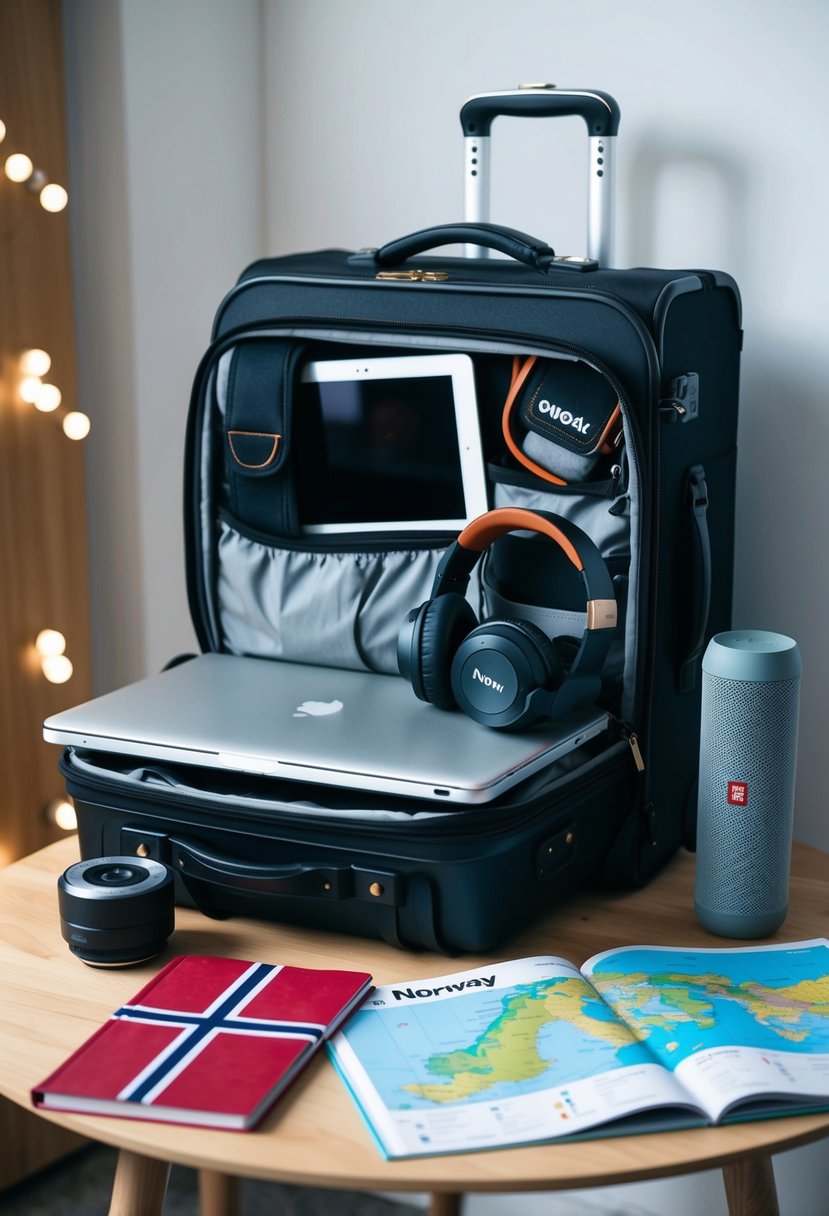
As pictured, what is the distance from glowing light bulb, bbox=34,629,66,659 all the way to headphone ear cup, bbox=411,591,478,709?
0.56m

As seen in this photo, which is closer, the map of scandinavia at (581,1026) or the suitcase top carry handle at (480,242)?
the map of scandinavia at (581,1026)

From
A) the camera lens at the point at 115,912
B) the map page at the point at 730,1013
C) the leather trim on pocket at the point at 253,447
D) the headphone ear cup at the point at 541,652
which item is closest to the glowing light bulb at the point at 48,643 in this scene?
the leather trim on pocket at the point at 253,447

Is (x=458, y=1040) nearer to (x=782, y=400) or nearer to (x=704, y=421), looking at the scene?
(x=704, y=421)

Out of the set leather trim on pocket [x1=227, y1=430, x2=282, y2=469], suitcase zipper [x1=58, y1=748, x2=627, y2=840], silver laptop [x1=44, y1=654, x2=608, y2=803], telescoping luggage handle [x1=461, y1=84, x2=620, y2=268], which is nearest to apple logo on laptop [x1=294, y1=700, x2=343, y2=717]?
silver laptop [x1=44, y1=654, x2=608, y2=803]

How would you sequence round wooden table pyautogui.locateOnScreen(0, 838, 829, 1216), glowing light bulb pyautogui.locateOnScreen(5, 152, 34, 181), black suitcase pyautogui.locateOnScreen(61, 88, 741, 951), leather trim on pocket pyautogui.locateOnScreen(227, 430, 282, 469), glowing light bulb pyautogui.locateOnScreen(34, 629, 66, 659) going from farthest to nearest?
glowing light bulb pyautogui.locateOnScreen(34, 629, 66, 659) → glowing light bulb pyautogui.locateOnScreen(5, 152, 34, 181) → leather trim on pocket pyautogui.locateOnScreen(227, 430, 282, 469) → black suitcase pyautogui.locateOnScreen(61, 88, 741, 951) → round wooden table pyautogui.locateOnScreen(0, 838, 829, 1216)

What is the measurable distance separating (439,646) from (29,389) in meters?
0.60

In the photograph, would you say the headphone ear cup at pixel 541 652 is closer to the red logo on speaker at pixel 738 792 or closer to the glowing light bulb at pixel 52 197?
the red logo on speaker at pixel 738 792

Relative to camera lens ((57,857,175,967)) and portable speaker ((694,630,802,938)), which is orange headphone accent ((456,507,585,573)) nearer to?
portable speaker ((694,630,802,938))

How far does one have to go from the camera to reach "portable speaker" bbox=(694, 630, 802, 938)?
0.90m

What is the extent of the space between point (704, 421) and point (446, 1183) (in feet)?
2.08

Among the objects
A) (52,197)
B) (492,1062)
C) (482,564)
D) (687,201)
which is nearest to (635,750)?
(482,564)

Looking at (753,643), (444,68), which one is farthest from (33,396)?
(753,643)

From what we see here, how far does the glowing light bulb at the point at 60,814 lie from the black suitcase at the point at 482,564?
34 centimetres

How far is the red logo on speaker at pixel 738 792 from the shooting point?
916mm
